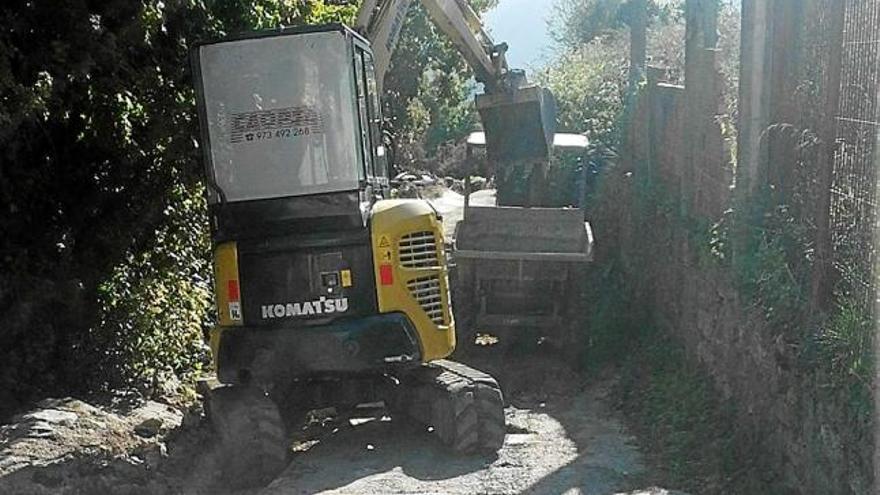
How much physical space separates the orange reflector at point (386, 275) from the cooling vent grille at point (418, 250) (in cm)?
11

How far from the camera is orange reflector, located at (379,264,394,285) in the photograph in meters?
8.16

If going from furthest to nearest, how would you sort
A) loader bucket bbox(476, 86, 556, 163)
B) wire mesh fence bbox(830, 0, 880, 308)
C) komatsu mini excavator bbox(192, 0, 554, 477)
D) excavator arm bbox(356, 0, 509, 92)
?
loader bucket bbox(476, 86, 556, 163) < excavator arm bbox(356, 0, 509, 92) < komatsu mini excavator bbox(192, 0, 554, 477) < wire mesh fence bbox(830, 0, 880, 308)

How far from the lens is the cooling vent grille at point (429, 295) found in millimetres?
8289

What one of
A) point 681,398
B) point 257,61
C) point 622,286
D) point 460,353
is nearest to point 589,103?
point 622,286

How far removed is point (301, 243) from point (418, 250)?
840 mm

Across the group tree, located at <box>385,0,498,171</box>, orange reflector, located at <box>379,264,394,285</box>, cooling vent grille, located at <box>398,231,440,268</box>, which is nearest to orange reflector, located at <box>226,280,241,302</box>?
orange reflector, located at <box>379,264,394,285</box>

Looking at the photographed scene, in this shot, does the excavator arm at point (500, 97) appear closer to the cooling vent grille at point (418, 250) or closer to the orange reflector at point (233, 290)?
the cooling vent grille at point (418, 250)

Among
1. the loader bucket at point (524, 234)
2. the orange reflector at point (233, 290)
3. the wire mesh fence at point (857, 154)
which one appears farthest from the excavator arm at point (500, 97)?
the wire mesh fence at point (857, 154)

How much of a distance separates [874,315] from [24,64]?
5.65m

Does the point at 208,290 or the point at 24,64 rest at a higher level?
the point at 24,64

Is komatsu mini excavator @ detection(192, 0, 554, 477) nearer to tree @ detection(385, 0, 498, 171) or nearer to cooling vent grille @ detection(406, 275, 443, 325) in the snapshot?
cooling vent grille @ detection(406, 275, 443, 325)

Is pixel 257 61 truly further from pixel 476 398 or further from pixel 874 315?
pixel 874 315

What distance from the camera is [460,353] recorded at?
40.0 ft

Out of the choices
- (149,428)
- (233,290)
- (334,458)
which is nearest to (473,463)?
(334,458)
